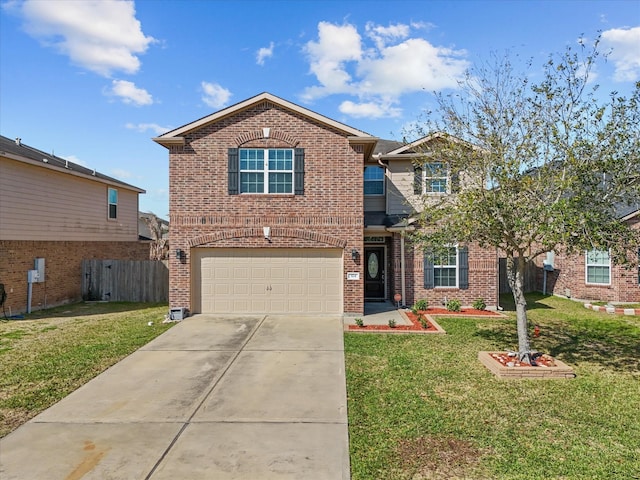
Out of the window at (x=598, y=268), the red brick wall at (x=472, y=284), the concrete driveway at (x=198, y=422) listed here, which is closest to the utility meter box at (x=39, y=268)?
the concrete driveway at (x=198, y=422)

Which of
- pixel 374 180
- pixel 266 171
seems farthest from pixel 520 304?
pixel 374 180

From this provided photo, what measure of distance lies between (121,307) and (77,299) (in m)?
2.88

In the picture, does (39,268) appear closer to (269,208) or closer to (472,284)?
(269,208)

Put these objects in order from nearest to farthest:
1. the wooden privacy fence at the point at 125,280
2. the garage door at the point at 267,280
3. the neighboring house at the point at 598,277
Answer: the garage door at the point at 267,280 < the neighboring house at the point at 598,277 < the wooden privacy fence at the point at 125,280

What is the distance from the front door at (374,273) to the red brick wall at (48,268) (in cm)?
1180

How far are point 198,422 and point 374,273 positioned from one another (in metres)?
10.7

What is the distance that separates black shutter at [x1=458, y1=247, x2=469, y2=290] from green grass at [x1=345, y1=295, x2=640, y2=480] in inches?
162

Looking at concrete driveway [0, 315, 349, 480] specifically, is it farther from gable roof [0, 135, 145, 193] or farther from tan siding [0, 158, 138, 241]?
gable roof [0, 135, 145, 193]

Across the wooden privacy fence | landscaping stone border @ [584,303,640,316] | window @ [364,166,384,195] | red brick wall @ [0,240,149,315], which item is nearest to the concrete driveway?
the wooden privacy fence

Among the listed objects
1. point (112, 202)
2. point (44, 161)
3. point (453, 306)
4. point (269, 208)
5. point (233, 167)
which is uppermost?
point (44, 161)

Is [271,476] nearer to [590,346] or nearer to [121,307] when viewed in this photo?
[590,346]

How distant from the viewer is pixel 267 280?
42.8ft

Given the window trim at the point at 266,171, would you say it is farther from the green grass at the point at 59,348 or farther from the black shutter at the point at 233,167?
the green grass at the point at 59,348

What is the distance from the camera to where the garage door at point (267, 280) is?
13008 mm
